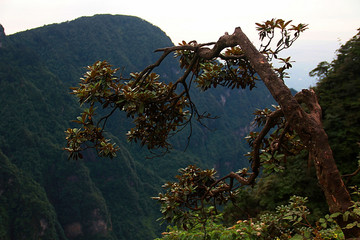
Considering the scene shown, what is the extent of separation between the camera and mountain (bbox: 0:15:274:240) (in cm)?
7106

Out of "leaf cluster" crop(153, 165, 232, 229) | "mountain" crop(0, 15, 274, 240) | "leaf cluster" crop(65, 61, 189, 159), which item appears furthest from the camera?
→ "mountain" crop(0, 15, 274, 240)

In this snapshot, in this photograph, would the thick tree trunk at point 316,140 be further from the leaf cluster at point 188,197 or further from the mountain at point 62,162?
the mountain at point 62,162

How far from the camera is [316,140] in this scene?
262 cm

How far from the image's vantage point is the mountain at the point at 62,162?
7106 centimetres

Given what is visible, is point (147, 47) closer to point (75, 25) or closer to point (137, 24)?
point (137, 24)

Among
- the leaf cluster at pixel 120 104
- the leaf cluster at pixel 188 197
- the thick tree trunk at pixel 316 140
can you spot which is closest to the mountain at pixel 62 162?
the leaf cluster at pixel 188 197

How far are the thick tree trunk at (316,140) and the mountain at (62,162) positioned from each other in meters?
51.5

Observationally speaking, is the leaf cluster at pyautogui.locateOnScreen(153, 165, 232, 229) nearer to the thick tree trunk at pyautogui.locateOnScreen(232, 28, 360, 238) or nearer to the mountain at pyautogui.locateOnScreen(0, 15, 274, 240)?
the thick tree trunk at pyautogui.locateOnScreen(232, 28, 360, 238)

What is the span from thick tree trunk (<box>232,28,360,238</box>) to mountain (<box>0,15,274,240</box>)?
5147 cm

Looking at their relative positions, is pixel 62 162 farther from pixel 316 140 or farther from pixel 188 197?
pixel 316 140

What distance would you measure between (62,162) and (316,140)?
9452 centimetres

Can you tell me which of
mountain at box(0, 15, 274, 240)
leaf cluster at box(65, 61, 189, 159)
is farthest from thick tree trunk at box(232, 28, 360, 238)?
mountain at box(0, 15, 274, 240)

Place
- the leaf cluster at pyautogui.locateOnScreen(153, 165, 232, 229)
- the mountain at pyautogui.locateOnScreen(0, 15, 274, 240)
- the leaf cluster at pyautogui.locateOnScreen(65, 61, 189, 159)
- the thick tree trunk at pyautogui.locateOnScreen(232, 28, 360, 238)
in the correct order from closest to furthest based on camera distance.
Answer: the thick tree trunk at pyautogui.locateOnScreen(232, 28, 360, 238)
the leaf cluster at pyautogui.locateOnScreen(65, 61, 189, 159)
the leaf cluster at pyautogui.locateOnScreen(153, 165, 232, 229)
the mountain at pyautogui.locateOnScreen(0, 15, 274, 240)

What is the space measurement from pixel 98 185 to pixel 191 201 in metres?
101
